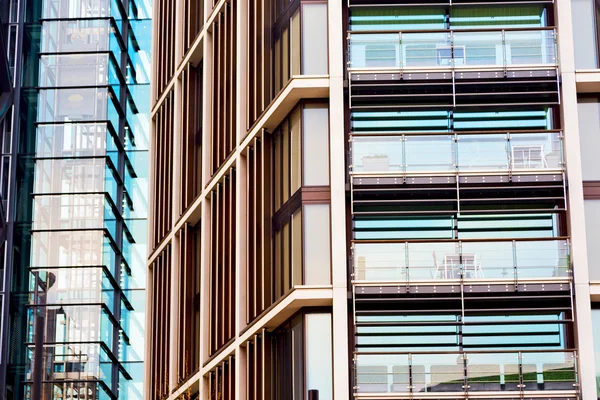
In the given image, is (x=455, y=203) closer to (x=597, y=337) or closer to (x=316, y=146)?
(x=316, y=146)

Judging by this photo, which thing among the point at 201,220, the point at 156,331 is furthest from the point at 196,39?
the point at 156,331

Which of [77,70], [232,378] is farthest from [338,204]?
[77,70]

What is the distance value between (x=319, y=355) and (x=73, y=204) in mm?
42623

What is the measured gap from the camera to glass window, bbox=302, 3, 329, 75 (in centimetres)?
4547

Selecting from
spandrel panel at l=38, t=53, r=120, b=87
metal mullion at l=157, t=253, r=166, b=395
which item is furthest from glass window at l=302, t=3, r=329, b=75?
spandrel panel at l=38, t=53, r=120, b=87

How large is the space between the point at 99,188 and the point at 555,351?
47.3 meters

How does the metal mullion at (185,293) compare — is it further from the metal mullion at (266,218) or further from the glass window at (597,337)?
the glass window at (597,337)

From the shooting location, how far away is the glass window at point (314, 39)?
4547 cm

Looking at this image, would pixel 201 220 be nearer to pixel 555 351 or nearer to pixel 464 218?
pixel 464 218

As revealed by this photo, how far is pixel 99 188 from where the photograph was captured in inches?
3332

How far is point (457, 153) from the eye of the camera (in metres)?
44.1

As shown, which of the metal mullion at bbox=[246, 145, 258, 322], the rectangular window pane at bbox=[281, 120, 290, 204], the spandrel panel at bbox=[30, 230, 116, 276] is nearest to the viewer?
the rectangular window pane at bbox=[281, 120, 290, 204]

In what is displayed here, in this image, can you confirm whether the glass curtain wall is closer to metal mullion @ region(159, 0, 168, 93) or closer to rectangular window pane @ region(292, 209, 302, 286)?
rectangular window pane @ region(292, 209, 302, 286)

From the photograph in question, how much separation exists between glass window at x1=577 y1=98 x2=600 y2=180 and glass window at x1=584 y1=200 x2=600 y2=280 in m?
0.95
